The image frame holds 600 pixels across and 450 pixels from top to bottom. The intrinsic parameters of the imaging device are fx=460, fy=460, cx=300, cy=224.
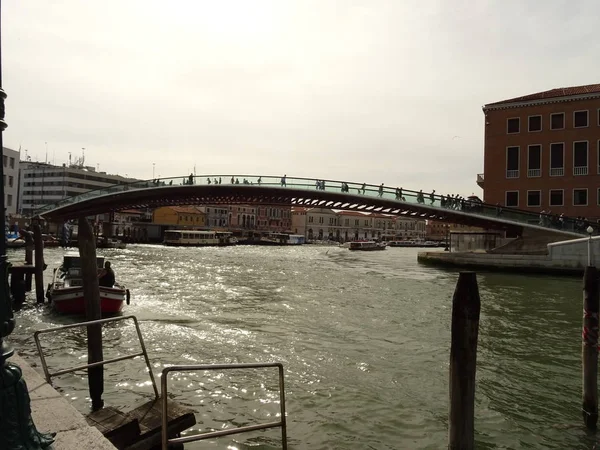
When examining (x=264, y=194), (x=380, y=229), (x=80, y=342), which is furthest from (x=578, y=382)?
(x=380, y=229)

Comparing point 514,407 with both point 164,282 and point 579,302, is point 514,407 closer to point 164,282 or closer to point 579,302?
point 579,302

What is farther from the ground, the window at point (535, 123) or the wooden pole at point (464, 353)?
the window at point (535, 123)

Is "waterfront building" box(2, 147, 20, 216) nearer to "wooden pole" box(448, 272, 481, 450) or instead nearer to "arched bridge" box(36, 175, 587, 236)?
"arched bridge" box(36, 175, 587, 236)

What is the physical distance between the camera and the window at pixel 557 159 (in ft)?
112

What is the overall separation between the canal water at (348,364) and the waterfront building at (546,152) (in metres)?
19.1

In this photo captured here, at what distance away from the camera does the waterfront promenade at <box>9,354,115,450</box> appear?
3.10 meters

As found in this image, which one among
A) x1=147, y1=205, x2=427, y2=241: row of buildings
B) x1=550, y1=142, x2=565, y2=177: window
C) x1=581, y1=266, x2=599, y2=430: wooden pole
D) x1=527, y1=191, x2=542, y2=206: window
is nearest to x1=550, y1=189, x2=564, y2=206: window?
x1=527, y1=191, x2=542, y2=206: window

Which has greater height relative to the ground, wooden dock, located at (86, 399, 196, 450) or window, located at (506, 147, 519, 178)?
window, located at (506, 147, 519, 178)

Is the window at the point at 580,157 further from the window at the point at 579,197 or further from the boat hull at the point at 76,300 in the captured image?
the boat hull at the point at 76,300

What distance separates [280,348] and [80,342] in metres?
4.29

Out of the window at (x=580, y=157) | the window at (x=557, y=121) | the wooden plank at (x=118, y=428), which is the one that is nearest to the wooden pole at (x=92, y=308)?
the wooden plank at (x=118, y=428)

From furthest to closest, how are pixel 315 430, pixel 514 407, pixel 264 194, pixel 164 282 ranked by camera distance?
pixel 264 194 → pixel 164 282 → pixel 514 407 → pixel 315 430

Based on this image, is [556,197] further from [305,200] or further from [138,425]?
[138,425]

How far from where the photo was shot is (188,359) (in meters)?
8.73
